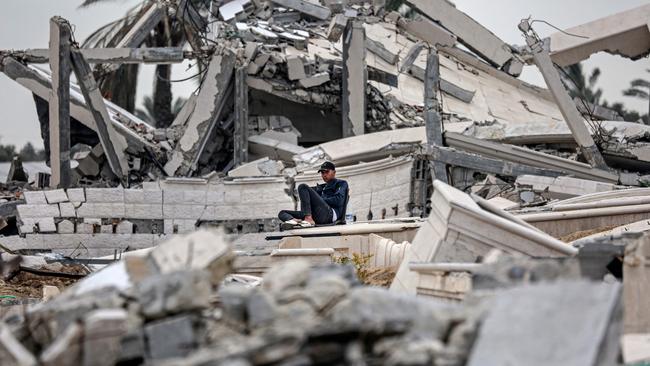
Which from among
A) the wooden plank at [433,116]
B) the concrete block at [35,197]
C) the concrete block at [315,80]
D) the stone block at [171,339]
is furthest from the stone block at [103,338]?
the concrete block at [315,80]

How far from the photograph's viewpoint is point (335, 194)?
14.2m

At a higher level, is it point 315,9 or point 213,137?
point 315,9

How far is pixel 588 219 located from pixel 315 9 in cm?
1477

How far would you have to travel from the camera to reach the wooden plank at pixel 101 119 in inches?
831

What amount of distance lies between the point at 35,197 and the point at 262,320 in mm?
14505

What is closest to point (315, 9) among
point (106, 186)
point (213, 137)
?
point (213, 137)

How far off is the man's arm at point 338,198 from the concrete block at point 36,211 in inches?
249

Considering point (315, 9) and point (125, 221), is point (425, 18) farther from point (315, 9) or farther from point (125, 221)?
point (125, 221)

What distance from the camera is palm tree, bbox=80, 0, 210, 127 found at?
28.1m

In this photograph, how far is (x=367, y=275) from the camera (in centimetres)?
1095

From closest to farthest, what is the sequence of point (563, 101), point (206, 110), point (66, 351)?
point (66, 351) < point (563, 101) < point (206, 110)

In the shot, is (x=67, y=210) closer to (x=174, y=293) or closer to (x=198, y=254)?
(x=198, y=254)

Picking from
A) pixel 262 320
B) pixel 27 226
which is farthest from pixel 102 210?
pixel 262 320

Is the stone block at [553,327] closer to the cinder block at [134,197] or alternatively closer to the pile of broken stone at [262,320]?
the pile of broken stone at [262,320]
